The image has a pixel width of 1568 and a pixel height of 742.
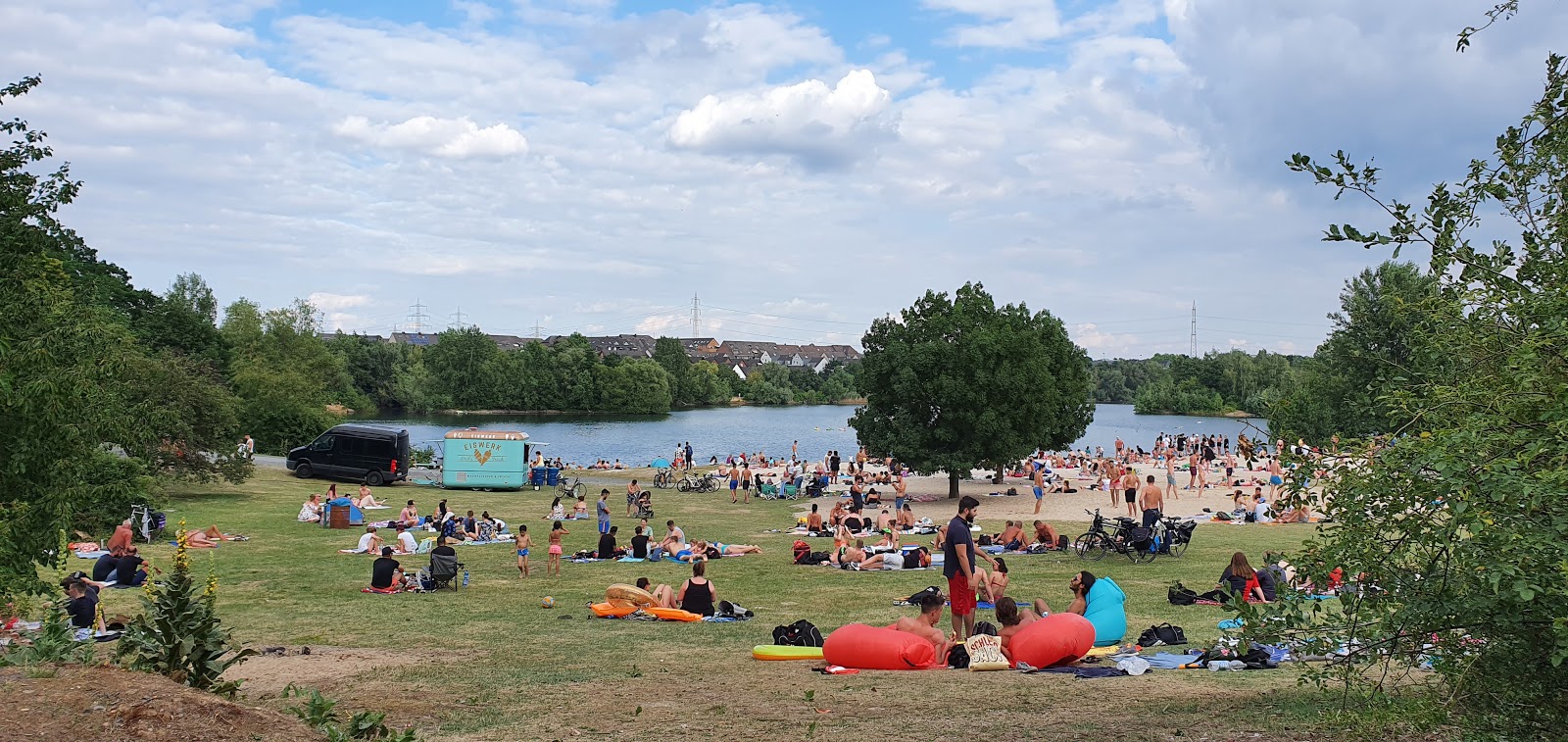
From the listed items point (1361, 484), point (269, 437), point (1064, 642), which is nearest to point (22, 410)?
point (1064, 642)

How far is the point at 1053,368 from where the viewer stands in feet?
142

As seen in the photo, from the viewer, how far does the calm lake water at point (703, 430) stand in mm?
73750

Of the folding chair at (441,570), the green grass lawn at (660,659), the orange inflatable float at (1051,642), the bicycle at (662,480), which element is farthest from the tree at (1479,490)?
the bicycle at (662,480)

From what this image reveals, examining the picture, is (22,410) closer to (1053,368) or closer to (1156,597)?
(1156,597)

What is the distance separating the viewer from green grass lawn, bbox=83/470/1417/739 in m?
8.32

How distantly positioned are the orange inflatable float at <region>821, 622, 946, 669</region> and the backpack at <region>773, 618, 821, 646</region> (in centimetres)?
A: 114

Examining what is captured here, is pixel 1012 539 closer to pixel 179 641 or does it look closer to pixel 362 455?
pixel 179 641

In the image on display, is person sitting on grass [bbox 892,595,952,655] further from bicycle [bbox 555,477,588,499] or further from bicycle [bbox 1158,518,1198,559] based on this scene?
bicycle [bbox 555,477,588,499]

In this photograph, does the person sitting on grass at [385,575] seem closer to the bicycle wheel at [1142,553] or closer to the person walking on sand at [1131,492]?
the bicycle wheel at [1142,553]

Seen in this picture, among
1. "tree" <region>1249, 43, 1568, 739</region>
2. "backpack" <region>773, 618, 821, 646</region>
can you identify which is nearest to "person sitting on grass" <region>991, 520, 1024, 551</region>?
"backpack" <region>773, 618, 821, 646</region>

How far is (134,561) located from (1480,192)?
1802 cm

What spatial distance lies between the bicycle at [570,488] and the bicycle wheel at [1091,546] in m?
17.8

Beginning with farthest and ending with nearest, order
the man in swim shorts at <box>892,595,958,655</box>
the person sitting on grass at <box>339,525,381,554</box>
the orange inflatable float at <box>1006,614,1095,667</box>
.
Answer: the person sitting on grass at <box>339,525,381,554</box> < the man in swim shorts at <box>892,595,958,655</box> < the orange inflatable float at <box>1006,614,1095,667</box>

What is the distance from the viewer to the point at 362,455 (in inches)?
1400
